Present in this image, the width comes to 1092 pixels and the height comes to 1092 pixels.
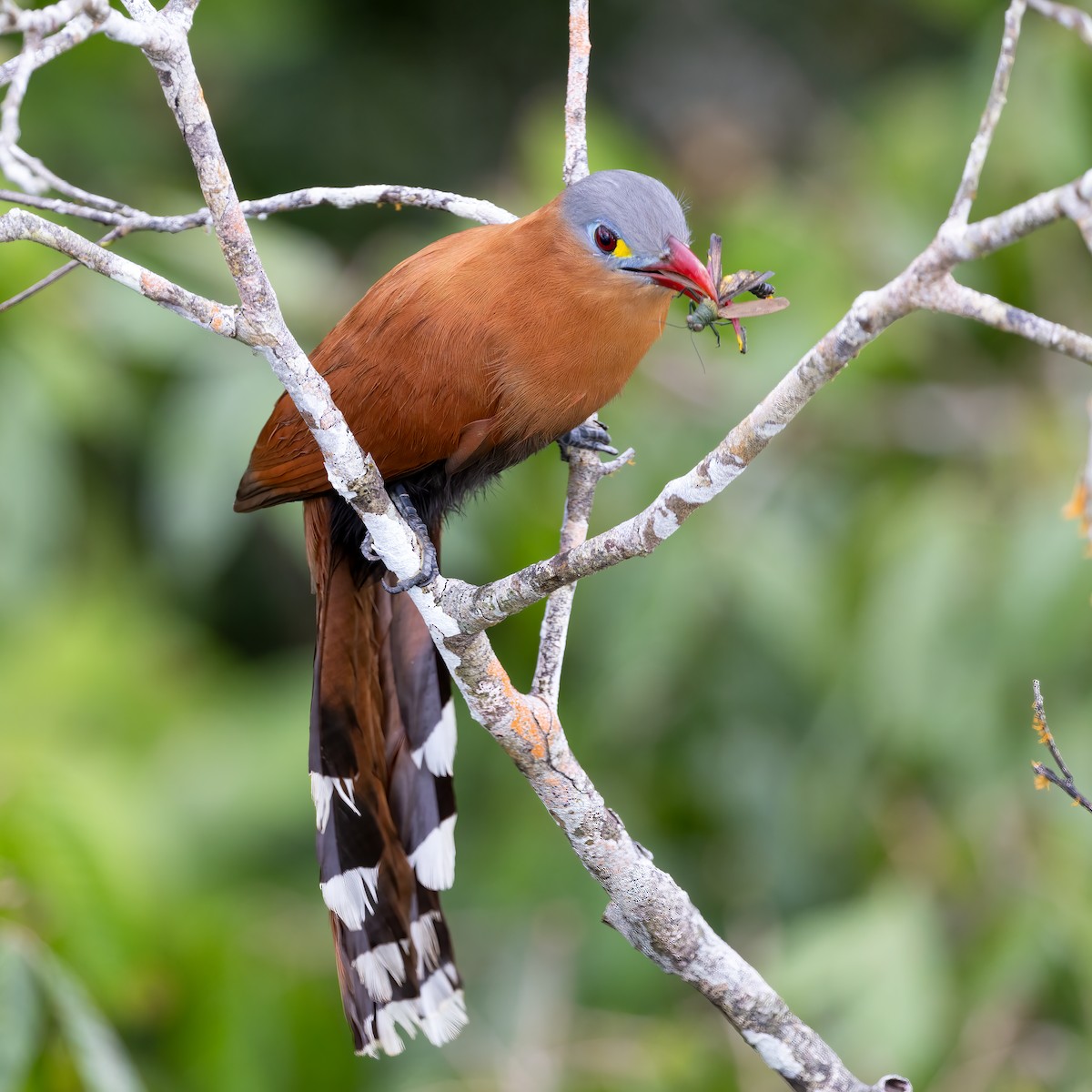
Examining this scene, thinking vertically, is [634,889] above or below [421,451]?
below

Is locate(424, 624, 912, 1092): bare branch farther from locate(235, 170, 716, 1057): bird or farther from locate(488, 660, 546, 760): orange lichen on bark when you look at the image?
locate(235, 170, 716, 1057): bird

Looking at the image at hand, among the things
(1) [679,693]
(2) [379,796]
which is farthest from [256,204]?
(1) [679,693]

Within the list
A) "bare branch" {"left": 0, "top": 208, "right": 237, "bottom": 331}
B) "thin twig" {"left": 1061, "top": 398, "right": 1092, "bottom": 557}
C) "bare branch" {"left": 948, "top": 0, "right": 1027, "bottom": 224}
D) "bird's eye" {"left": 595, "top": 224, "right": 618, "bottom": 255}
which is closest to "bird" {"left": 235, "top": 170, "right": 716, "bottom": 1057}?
"bird's eye" {"left": 595, "top": 224, "right": 618, "bottom": 255}

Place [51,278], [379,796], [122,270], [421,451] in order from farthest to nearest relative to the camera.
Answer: [379,796] → [421,451] → [51,278] → [122,270]

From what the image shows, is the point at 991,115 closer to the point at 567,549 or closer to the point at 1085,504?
the point at 1085,504

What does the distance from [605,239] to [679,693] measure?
6.31 feet

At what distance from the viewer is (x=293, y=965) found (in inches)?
114

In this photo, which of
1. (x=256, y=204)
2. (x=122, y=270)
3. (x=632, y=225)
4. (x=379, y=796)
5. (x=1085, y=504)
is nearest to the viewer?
(x=1085, y=504)

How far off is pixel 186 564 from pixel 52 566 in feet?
2.26

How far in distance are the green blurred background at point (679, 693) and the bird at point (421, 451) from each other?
46 centimetres

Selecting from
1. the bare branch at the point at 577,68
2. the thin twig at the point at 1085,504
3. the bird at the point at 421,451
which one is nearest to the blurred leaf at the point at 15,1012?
the bird at the point at 421,451

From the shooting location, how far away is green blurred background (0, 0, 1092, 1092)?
276cm

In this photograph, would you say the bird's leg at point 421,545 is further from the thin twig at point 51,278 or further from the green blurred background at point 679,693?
the green blurred background at point 679,693

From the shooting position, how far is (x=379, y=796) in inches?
87.6
